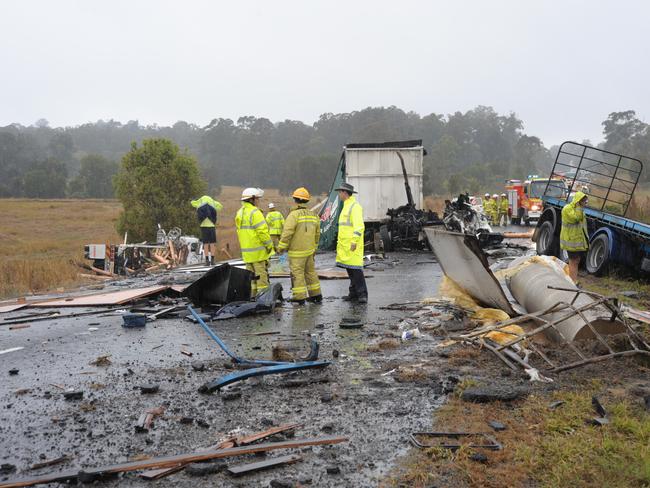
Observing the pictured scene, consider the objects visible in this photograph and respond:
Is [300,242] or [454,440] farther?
[300,242]

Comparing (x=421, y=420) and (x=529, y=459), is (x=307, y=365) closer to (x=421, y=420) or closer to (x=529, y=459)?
(x=421, y=420)

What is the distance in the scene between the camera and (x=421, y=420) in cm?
452

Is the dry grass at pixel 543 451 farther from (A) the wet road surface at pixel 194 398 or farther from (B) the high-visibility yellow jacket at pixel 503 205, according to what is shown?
(B) the high-visibility yellow jacket at pixel 503 205

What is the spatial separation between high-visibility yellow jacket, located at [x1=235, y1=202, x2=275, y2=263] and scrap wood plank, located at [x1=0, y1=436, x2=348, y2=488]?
5531 mm

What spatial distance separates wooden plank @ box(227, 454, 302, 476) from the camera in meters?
3.66

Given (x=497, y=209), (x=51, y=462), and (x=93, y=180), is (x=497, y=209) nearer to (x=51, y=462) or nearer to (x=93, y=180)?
(x=51, y=462)

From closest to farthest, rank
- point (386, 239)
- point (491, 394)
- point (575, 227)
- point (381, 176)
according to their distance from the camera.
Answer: point (491, 394) < point (575, 227) < point (386, 239) < point (381, 176)

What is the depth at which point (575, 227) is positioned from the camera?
1154cm

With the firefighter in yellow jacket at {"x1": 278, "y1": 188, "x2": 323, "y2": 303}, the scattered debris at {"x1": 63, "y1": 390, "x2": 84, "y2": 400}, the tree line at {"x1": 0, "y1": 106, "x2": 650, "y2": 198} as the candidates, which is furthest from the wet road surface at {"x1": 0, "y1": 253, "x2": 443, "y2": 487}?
the tree line at {"x1": 0, "y1": 106, "x2": 650, "y2": 198}

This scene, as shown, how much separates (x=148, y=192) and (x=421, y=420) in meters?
24.1

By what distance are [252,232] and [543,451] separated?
6.18 m

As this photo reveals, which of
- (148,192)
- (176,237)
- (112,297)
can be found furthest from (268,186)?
(112,297)

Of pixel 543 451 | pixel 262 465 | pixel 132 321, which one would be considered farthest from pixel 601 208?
pixel 262 465

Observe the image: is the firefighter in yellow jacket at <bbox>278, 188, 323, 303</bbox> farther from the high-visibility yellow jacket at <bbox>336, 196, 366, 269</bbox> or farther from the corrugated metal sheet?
the corrugated metal sheet
